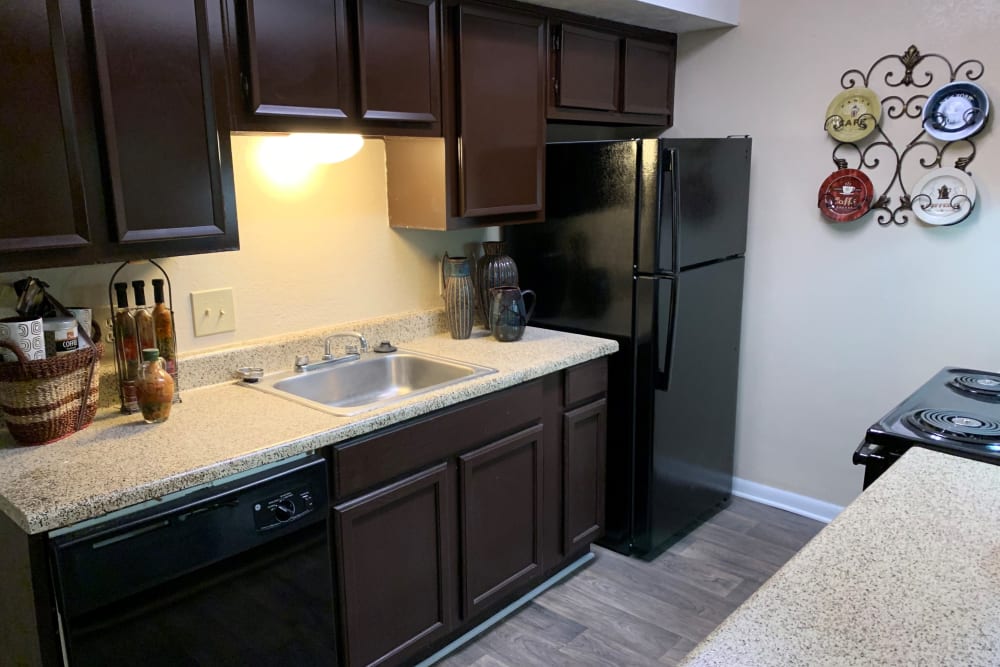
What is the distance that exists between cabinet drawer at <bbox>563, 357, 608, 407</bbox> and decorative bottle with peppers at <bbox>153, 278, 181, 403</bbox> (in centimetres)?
122

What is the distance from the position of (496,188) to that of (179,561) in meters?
1.53

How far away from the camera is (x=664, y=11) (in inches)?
106

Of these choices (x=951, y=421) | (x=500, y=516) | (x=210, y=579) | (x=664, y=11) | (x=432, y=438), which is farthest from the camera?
(x=664, y=11)

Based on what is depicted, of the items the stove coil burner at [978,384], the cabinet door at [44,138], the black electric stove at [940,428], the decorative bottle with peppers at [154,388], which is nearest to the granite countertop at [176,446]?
the decorative bottle with peppers at [154,388]

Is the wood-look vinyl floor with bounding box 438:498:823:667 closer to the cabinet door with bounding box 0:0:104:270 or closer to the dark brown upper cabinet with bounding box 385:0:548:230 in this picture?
the dark brown upper cabinet with bounding box 385:0:548:230

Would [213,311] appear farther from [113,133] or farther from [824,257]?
[824,257]

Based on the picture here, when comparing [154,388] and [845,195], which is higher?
[845,195]

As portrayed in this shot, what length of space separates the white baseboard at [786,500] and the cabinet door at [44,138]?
282 centimetres

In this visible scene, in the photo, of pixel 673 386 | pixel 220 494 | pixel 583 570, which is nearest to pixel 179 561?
pixel 220 494

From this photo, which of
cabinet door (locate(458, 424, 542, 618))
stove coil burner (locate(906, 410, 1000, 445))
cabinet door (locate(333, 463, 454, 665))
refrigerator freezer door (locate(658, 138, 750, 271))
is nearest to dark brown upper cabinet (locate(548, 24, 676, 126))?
refrigerator freezer door (locate(658, 138, 750, 271))

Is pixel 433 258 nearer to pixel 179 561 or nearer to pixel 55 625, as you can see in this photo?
pixel 179 561

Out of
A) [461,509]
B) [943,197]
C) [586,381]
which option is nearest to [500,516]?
[461,509]

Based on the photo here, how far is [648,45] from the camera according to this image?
3059 millimetres

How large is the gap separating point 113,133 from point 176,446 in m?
0.69
